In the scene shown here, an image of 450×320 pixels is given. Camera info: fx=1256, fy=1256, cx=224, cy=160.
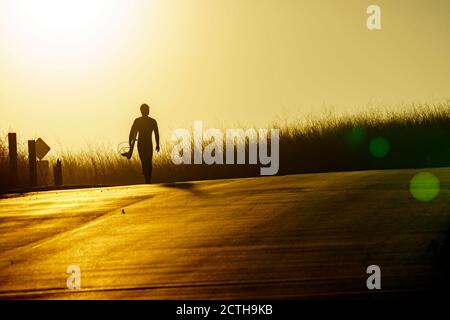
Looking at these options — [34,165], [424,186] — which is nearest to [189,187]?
[424,186]

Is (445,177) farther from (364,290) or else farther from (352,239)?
(364,290)

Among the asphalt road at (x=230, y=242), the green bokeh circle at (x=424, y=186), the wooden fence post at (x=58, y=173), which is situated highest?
the green bokeh circle at (x=424, y=186)

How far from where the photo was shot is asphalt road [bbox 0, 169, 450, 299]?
11.3 meters

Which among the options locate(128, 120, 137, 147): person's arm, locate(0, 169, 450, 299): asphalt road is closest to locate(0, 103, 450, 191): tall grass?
locate(128, 120, 137, 147): person's arm

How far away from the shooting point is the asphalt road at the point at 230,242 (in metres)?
11.3

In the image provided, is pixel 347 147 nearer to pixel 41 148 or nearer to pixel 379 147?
pixel 379 147

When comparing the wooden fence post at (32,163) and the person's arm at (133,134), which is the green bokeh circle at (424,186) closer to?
the person's arm at (133,134)

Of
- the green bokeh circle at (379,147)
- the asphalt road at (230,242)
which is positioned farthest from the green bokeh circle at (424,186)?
the green bokeh circle at (379,147)

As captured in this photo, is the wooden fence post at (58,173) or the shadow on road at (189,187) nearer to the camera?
the shadow on road at (189,187)

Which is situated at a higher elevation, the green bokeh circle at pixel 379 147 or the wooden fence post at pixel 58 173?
the green bokeh circle at pixel 379 147

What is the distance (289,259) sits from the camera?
12.6 metres
